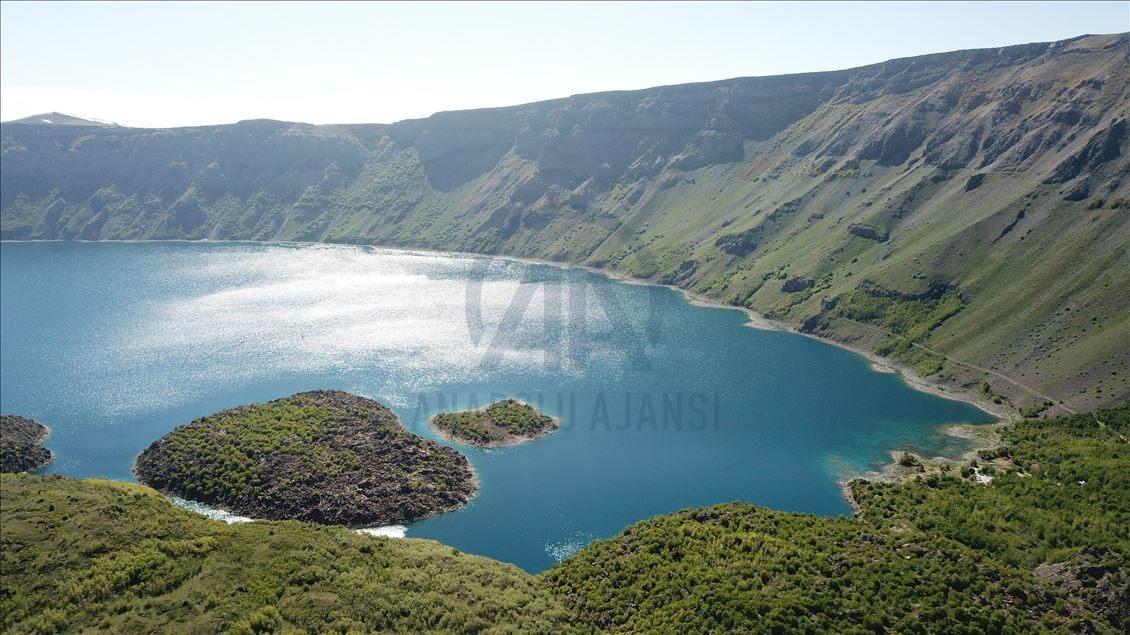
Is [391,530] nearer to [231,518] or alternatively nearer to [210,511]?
[231,518]

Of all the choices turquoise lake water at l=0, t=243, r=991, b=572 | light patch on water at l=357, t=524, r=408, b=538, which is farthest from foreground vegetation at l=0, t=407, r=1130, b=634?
turquoise lake water at l=0, t=243, r=991, b=572

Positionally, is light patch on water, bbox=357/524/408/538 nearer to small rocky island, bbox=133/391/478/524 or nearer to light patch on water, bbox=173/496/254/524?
small rocky island, bbox=133/391/478/524

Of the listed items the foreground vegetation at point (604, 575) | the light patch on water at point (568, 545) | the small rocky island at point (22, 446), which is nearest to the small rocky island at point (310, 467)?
the foreground vegetation at point (604, 575)

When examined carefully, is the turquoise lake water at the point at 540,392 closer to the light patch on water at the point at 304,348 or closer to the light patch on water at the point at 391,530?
the light patch on water at the point at 304,348

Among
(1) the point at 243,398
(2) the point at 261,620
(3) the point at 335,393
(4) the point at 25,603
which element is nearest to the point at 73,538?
(4) the point at 25,603

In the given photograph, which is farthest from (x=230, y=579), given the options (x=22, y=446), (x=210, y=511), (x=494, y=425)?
(x=22, y=446)

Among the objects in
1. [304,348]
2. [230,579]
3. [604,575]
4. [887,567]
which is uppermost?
[304,348]
